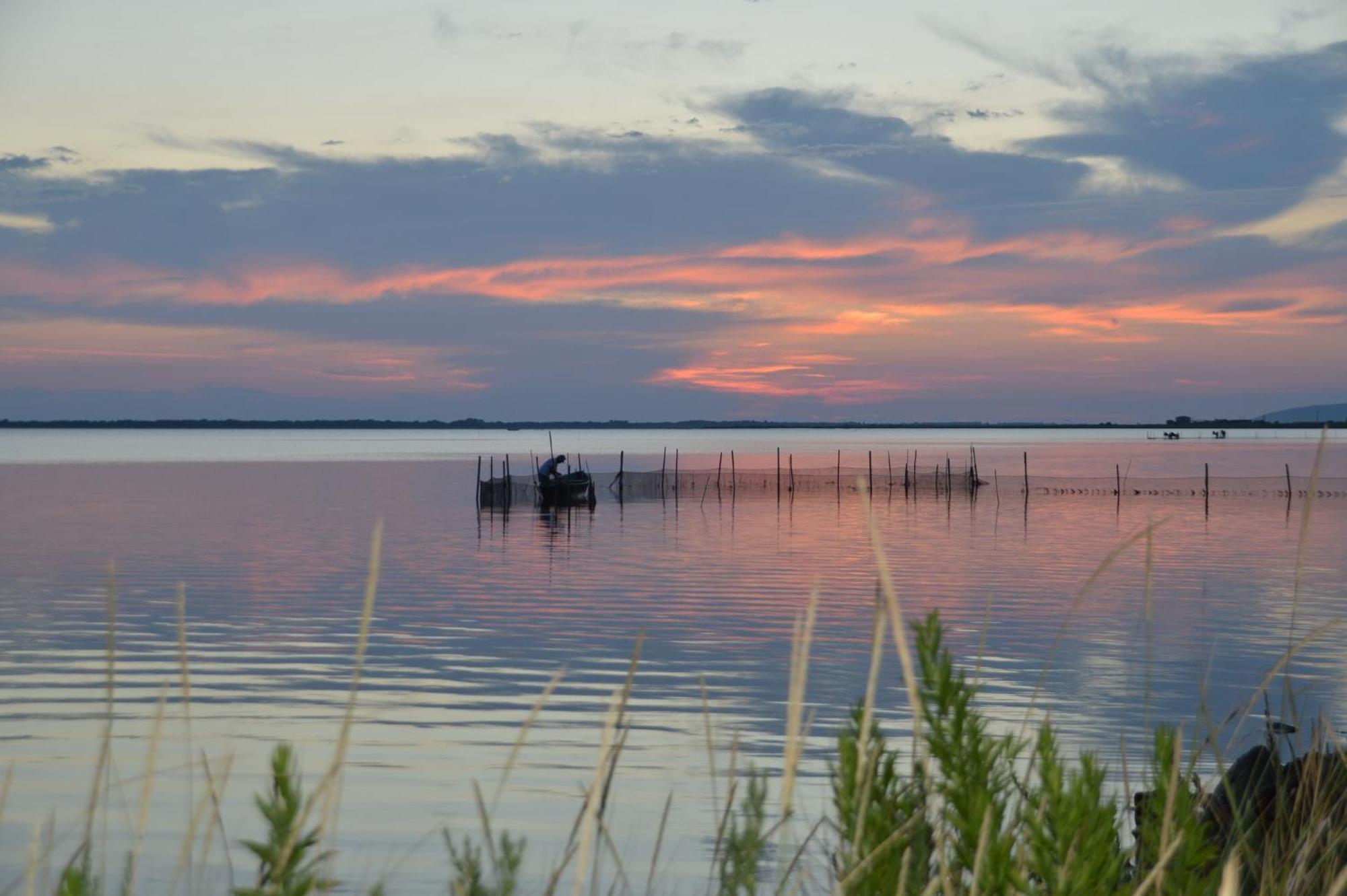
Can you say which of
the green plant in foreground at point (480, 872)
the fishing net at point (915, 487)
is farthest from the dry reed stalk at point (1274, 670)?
the fishing net at point (915, 487)

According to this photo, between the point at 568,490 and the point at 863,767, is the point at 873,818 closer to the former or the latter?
the point at 863,767

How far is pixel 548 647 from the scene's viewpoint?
2302 centimetres

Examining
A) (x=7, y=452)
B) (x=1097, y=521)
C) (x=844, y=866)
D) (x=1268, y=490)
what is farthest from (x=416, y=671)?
(x=7, y=452)

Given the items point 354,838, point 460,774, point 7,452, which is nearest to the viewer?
point 354,838

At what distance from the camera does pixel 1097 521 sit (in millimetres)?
56656

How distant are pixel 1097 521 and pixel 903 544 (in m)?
15.4

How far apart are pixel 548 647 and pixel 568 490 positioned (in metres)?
40.5

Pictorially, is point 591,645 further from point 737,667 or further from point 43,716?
point 43,716

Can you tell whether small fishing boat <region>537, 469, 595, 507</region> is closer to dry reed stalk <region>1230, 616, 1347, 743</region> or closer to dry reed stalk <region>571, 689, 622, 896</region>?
dry reed stalk <region>1230, 616, 1347, 743</region>

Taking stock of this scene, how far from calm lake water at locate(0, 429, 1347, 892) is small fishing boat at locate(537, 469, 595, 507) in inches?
205

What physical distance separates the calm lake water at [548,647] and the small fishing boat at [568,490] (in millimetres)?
5216

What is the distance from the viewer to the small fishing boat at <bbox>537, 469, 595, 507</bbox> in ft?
206

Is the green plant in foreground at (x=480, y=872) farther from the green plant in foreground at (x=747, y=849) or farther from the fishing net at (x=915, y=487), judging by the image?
the fishing net at (x=915, y=487)

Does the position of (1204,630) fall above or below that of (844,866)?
below
